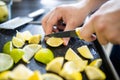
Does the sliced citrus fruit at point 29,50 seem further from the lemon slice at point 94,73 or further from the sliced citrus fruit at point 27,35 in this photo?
the lemon slice at point 94,73

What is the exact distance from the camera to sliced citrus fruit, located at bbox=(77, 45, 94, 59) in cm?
81

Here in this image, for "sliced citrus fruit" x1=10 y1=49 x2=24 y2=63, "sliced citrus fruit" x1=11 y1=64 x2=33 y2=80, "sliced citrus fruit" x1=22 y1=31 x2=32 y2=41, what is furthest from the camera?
"sliced citrus fruit" x1=22 y1=31 x2=32 y2=41

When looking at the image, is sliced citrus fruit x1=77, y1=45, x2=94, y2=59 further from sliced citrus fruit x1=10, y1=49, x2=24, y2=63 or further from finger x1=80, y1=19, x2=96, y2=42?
sliced citrus fruit x1=10, y1=49, x2=24, y2=63

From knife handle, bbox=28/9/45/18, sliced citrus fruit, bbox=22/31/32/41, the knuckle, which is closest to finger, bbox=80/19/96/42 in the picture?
the knuckle

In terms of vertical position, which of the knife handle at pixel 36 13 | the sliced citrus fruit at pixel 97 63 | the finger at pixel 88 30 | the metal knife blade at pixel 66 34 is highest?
the finger at pixel 88 30

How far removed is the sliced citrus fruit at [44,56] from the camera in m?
0.77

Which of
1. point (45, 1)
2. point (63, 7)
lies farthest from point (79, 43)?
point (45, 1)

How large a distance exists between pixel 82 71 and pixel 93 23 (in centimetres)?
15

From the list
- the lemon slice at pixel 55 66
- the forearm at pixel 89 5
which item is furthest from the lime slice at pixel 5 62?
the forearm at pixel 89 5

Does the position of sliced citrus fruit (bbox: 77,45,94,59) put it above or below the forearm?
below

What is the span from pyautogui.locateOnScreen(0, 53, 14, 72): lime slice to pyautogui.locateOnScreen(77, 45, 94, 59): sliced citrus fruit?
9.3 inches

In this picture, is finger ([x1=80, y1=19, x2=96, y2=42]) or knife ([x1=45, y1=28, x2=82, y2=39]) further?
knife ([x1=45, y1=28, x2=82, y2=39])

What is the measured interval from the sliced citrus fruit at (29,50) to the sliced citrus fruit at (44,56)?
25 mm

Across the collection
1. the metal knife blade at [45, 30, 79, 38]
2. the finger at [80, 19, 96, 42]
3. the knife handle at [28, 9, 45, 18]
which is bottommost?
the knife handle at [28, 9, 45, 18]
